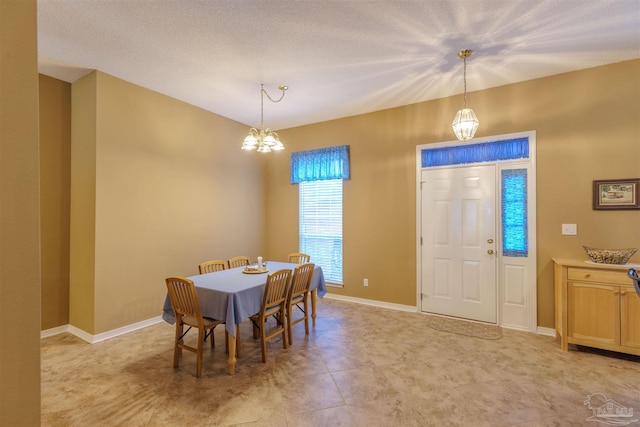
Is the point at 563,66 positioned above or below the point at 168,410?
above

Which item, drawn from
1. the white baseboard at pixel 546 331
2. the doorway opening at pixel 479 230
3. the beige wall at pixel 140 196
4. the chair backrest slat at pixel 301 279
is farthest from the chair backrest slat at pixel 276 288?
the white baseboard at pixel 546 331

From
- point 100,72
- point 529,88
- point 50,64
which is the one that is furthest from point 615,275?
point 50,64

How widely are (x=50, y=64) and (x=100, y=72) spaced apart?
17.6 inches

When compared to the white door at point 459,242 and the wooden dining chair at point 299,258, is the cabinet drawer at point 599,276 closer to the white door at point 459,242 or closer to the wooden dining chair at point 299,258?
the white door at point 459,242

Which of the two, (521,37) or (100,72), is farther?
(100,72)

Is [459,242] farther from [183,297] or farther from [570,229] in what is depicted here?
[183,297]

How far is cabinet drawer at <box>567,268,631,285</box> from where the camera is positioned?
9.09ft

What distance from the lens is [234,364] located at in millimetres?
2613

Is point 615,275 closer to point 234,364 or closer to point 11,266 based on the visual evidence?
point 234,364

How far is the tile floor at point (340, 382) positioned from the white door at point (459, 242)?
0.63 metres

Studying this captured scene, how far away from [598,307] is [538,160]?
167 cm

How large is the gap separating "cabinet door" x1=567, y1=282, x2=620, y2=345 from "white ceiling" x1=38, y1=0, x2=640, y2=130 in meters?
2.36

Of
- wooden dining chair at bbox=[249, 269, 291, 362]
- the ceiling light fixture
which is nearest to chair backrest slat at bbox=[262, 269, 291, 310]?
wooden dining chair at bbox=[249, 269, 291, 362]

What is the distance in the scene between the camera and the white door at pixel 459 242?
3.79 meters
